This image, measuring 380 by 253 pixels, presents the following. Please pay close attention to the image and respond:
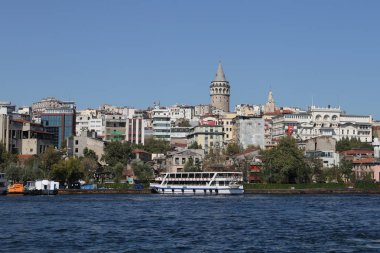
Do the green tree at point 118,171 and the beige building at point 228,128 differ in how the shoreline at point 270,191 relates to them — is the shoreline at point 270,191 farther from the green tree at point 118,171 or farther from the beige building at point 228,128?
the beige building at point 228,128

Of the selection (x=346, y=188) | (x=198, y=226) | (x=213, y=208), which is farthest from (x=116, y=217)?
(x=346, y=188)

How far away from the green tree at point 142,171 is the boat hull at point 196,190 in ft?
36.4

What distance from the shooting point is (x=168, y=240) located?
40.1 metres

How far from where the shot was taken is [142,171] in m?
120

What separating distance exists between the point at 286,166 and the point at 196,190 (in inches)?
516

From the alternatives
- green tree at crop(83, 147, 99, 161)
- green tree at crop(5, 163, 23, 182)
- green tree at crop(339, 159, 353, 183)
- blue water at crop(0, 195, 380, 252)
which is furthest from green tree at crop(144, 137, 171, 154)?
blue water at crop(0, 195, 380, 252)

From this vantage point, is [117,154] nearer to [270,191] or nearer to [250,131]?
[270,191]

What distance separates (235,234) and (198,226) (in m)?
5.25

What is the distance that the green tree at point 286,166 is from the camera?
353ft

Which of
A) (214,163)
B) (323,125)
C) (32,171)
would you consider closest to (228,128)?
(323,125)

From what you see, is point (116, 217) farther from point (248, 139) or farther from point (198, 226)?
point (248, 139)

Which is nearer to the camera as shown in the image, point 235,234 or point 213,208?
point 235,234

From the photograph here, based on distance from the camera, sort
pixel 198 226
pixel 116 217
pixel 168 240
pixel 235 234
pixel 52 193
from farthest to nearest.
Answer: pixel 52 193 < pixel 116 217 < pixel 198 226 < pixel 235 234 < pixel 168 240

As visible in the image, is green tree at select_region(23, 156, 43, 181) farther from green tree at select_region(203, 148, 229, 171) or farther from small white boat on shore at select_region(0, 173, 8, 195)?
green tree at select_region(203, 148, 229, 171)
